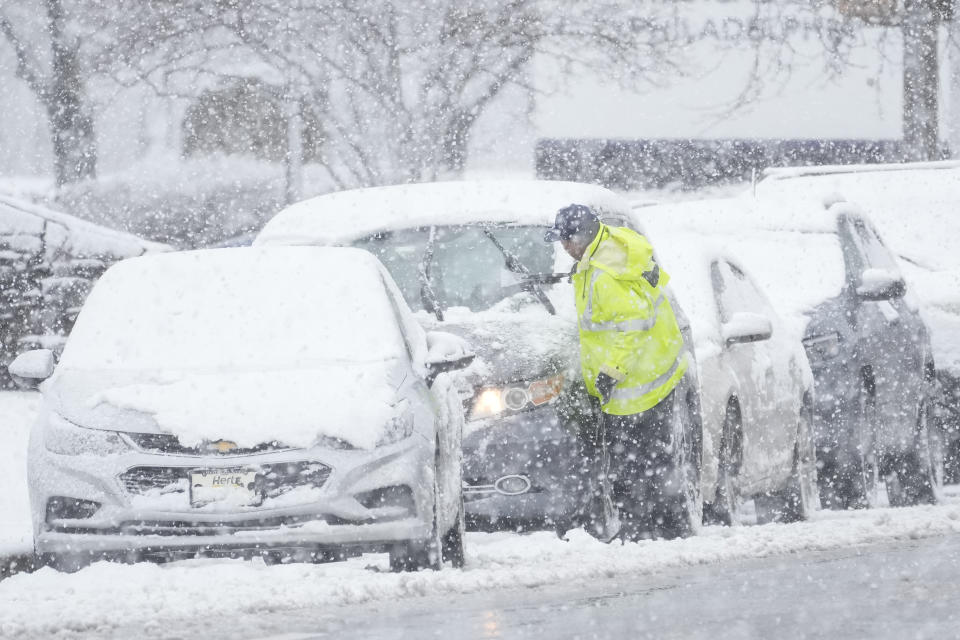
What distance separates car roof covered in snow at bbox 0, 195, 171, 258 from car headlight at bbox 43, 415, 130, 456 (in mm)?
9552

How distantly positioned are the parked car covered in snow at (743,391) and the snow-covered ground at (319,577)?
0.51 m

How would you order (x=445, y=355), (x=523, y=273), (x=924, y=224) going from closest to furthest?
(x=445, y=355)
(x=523, y=273)
(x=924, y=224)

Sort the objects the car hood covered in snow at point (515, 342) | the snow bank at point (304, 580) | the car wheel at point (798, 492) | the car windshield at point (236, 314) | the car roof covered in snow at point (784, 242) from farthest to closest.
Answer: the car roof covered in snow at point (784, 242), the car wheel at point (798, 492), the car hood covered in snow at point (515, 342), the car windshield at point (236, 314), the snow bank at point (304, 580)

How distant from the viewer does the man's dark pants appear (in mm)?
8641

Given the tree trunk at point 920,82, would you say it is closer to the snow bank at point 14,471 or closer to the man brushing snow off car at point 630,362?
the snow bank at point 14,471

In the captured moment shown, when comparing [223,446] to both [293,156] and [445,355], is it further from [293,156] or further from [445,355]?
[293,156]

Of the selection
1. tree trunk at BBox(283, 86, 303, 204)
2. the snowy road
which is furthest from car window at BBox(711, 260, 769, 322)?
tree trunk at BBox(283, 86, 303, 204)

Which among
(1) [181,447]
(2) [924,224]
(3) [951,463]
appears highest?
(2) [924,224]

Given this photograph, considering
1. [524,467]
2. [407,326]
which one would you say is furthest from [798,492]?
[407,326]

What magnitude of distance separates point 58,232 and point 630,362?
357 inches

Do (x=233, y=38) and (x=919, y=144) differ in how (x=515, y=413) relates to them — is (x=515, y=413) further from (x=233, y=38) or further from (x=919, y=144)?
(x=919, y=144)

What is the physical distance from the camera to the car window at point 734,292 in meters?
10.4

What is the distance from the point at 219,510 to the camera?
22.8 ft

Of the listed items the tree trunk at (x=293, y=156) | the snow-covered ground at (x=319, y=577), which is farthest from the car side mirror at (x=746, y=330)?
the tree trunk at (x=293, y=156)
